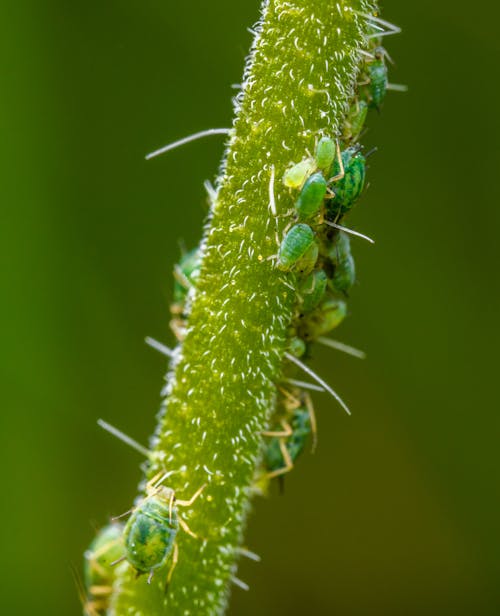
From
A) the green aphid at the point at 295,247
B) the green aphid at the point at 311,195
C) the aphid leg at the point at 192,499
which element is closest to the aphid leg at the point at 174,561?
the aphid leg at the point at 192,499

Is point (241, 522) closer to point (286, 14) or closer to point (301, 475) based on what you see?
point (286, 14)

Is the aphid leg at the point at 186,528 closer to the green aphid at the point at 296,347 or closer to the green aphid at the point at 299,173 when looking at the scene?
the green aphid at the point at 296,347

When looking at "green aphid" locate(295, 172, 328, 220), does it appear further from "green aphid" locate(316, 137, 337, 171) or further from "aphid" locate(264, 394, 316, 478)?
Result: "aphid" locate(264, 394, 316, 478)

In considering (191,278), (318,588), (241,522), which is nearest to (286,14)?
(191,278)

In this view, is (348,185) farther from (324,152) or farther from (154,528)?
(154,528)

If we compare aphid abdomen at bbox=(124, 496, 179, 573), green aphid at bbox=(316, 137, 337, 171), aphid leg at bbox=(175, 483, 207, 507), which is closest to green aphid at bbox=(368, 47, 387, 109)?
green aphid at bbox=(316, 137, 337, 171)

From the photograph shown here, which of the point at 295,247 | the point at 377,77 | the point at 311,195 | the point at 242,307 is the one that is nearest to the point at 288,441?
the point at 242,307
